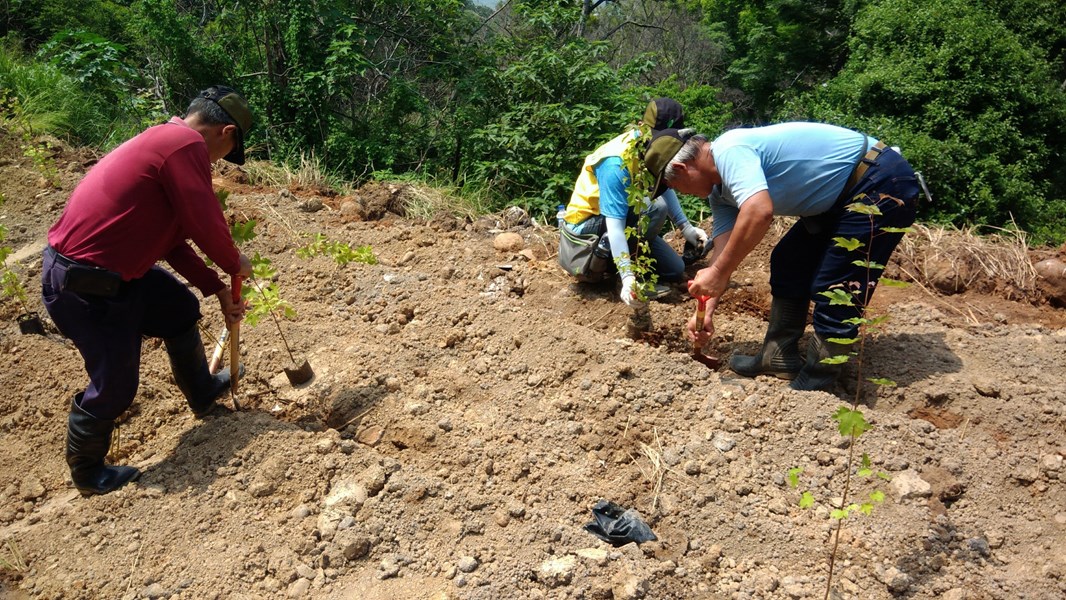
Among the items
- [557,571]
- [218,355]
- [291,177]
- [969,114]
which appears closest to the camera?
[557,571]

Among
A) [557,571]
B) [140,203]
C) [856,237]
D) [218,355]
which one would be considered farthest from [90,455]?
[856,237]

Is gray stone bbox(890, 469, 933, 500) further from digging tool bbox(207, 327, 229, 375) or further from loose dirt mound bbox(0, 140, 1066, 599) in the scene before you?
digging tool bbox(207, 327, 229, 375)

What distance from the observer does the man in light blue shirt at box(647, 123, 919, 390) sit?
10.8ft

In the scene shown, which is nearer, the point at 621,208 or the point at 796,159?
the point at 796,159

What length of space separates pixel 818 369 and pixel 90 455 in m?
3.40

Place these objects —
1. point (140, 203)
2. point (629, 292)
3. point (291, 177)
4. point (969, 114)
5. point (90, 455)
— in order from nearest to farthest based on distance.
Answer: point (140, 203) → point (90, 455) → point (629, 292) → point (291, 177) → point (969, 114)

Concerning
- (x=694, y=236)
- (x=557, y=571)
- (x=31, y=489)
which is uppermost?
(x=557, y=571)

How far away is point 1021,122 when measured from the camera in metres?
8.23

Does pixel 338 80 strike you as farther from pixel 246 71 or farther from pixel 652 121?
pixel 652 121

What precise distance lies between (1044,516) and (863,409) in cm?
86

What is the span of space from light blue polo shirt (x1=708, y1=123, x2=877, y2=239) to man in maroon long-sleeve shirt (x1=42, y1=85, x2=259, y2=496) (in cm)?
217

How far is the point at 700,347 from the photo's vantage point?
398 cm

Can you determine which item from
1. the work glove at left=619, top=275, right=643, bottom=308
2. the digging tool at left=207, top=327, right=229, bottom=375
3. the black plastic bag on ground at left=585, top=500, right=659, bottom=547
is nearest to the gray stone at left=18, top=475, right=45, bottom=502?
the digging tool at left=207, top=327, right=229, bottom=375

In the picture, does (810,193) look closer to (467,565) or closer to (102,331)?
(467,565)
